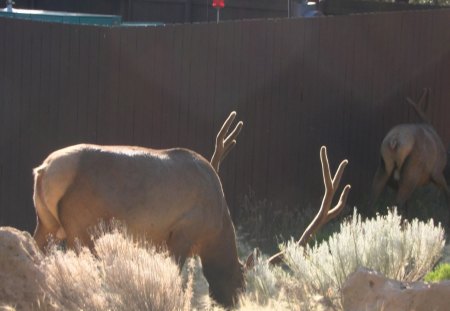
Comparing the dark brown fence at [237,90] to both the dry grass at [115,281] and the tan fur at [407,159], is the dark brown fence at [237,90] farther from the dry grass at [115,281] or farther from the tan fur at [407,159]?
the dry grass at [115,281]

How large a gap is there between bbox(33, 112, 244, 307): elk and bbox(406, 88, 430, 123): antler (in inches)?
217

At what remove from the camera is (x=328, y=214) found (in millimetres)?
9375

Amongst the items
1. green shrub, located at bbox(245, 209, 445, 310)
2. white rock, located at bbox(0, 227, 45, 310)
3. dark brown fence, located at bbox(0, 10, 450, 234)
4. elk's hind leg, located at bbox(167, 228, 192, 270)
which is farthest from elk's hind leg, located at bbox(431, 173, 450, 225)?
white rock, located at bbox(0, 227, 45, 310)

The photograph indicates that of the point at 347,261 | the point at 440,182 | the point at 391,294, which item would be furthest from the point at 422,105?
the point at 391,294

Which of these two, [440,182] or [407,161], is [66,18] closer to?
[407,161]

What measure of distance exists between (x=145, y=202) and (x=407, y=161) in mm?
5836

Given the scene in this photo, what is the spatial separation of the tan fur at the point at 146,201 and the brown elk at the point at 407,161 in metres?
4.66

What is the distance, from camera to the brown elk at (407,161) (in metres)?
13.3

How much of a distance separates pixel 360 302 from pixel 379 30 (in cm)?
735

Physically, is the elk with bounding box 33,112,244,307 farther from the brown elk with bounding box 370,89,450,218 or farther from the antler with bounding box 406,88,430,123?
the antler with bounding box 406,88,430,123

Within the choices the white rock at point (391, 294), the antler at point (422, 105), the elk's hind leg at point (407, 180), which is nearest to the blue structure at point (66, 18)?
the antler at point (422, 105)

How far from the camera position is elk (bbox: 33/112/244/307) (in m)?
7.98

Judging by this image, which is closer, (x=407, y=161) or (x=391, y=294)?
(x=391, y=294)

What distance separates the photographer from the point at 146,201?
8336 mm
